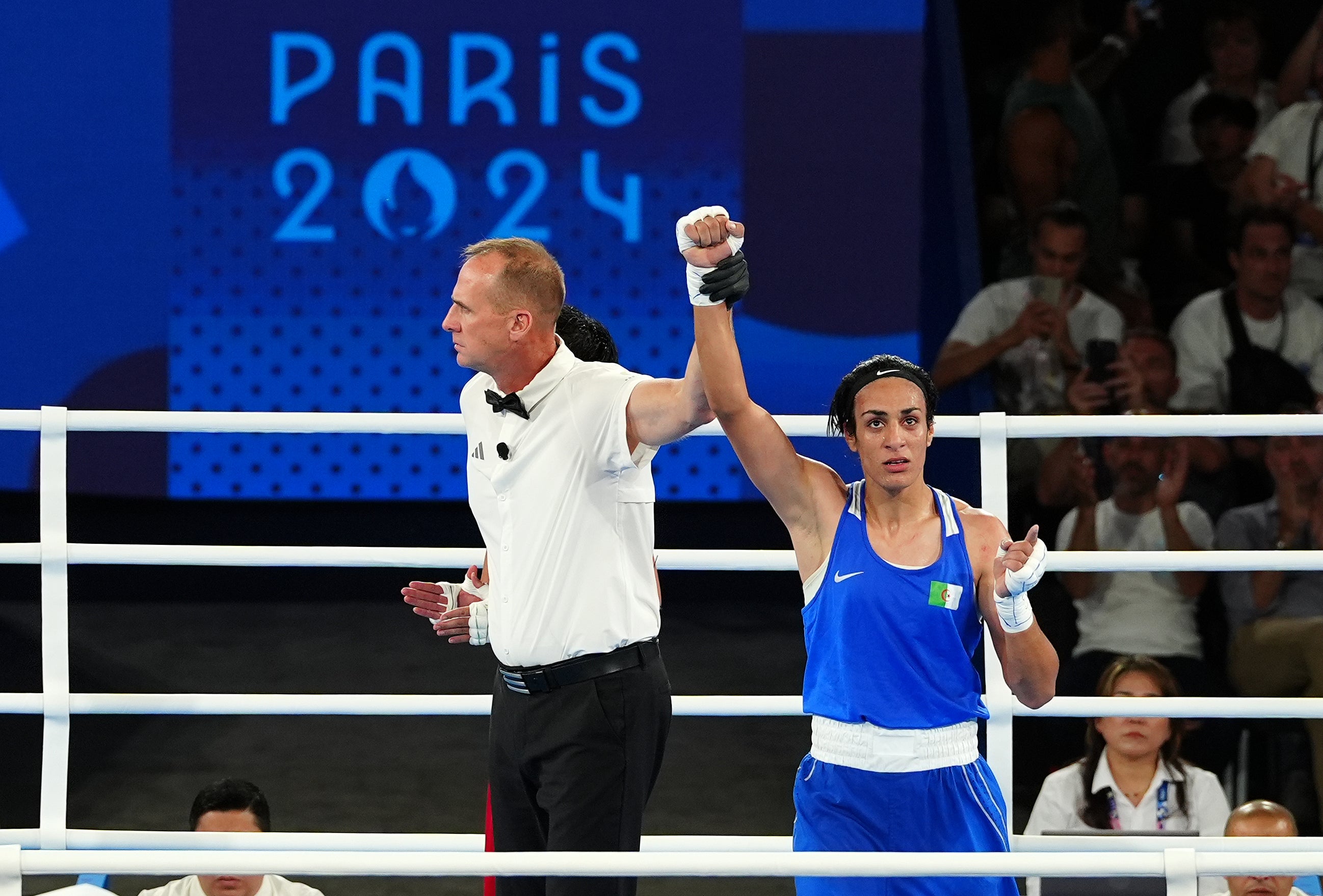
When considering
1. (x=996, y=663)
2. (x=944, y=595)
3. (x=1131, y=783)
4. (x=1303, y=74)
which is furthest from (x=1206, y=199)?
(x=944, y=595)

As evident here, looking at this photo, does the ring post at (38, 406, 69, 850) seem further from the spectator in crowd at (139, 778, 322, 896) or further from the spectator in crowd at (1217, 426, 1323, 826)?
the spectator in crowd at (1217, 426, 1323, 826)

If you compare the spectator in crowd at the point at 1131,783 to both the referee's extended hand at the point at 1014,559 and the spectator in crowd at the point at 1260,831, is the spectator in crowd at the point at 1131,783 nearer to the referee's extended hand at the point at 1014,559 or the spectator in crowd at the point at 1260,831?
the spectator in crowd at the point at 1260,831

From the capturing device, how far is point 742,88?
21.5 feet

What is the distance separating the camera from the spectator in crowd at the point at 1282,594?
444 cm

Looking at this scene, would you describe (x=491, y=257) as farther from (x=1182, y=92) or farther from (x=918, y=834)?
(x=1182, y=92)

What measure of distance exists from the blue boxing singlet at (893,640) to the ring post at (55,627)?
1431mm

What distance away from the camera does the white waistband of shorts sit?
2.41 m

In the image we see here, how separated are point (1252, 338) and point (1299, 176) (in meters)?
0.95

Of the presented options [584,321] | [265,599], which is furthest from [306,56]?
[584,321]

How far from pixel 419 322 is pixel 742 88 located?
1603 mm

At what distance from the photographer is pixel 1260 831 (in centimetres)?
340

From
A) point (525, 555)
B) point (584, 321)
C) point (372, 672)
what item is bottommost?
point (372, 672)

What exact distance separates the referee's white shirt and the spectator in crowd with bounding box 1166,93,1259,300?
4.24 meters

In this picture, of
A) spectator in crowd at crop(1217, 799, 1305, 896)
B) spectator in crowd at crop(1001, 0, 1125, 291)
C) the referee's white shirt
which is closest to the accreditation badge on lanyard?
spectator in crowd at crop(1217, 799, 1305, 896)
